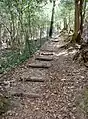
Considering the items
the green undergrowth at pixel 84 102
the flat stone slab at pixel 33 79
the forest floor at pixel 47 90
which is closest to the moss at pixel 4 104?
the forest floor at pixel 47 90

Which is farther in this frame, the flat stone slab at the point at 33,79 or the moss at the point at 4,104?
the flat stone slab at the point at 33,79

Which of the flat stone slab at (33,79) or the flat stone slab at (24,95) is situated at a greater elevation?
the flat stone slab at (33,79)

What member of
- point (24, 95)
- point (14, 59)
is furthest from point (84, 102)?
point (14, 59)

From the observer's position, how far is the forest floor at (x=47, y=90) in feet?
16.6

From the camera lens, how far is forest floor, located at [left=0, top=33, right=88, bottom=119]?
5.06m

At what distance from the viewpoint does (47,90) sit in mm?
6355

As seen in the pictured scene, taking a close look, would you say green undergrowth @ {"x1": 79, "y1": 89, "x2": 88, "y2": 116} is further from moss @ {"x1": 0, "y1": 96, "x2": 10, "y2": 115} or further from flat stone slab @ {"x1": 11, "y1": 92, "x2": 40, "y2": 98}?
moss @ {"x1": 0, "y1": 96, "x2": 10, "y2": 115}

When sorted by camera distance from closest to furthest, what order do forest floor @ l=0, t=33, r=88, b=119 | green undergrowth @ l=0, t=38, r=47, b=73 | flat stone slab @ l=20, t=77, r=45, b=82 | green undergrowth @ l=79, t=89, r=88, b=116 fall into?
green undergrowth @ l=79, t=89, r=88, b=116, forest floor @ l=0, t=33, r=88, b=119, flat stone slab @ l=20, t=77, r=45, b=82, green undergrowth @ l=0, t=38, r=47, b=73

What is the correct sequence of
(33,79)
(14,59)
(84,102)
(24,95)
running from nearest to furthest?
(84,102) < (24,95) < (33,79) < (14,59)

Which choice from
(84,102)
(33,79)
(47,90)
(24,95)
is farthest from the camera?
(33,79)

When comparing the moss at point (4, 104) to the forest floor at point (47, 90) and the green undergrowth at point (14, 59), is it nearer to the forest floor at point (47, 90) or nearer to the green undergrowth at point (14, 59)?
the forest floor at point (47, 90)

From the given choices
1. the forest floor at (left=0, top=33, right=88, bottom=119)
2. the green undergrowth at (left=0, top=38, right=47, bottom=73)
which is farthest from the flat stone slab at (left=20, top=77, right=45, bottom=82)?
the green undergrowth at (left=0, top=38, right=47, bottom=73)

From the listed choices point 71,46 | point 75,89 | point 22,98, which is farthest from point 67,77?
point 71,46

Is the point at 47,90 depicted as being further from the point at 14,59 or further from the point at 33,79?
the point at 14,59
